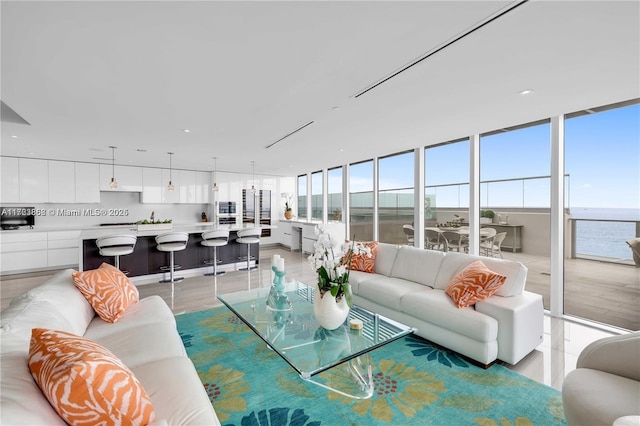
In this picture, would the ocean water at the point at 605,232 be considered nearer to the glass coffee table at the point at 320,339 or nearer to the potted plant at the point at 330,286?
the glass coffee table at the point at 320,339

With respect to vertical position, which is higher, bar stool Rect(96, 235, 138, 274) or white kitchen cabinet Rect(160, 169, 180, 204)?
white kitchen cabinet Rect(160, 169, 180, 204)

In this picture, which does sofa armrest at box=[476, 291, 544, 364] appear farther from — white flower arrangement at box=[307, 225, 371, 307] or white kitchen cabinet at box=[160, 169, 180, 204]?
white kitchen cabinet at box=[160, 169, 180, 204]

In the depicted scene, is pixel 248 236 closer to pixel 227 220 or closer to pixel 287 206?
pixel 227 220

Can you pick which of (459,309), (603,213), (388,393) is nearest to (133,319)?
(388,393)

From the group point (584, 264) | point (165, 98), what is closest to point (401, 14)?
point (165, 98)

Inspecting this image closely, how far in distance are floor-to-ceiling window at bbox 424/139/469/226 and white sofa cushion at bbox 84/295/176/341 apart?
4591 millimetres

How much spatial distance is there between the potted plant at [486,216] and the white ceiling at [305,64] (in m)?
1.37

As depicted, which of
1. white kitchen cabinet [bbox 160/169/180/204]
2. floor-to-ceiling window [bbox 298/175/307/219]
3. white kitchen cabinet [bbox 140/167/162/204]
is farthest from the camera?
floor-to-ceiling window [bbox 298/175/307/219]

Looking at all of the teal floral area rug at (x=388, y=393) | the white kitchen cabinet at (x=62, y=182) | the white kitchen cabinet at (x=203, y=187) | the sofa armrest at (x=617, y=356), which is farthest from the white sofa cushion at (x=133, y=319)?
the white kitchen cabinet at (x=203, y=187)

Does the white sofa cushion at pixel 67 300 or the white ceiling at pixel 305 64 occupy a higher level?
the white ceiling at pixel 305 64

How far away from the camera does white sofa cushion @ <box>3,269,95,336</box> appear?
198 cm

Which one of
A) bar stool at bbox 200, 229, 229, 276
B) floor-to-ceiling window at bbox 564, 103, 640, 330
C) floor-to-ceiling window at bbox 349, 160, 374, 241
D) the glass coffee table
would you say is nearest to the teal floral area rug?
the glass coffee table

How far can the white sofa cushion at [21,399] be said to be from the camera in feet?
3.00

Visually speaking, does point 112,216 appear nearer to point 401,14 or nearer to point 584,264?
point 401,14
